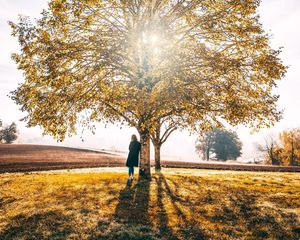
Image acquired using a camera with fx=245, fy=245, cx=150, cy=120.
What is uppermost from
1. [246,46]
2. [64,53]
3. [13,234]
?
[246,46]

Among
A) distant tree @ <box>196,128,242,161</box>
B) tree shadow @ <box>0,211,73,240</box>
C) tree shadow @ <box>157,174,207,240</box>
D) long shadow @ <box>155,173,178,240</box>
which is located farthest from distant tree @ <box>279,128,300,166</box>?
tree shadow @ <box>0,211,73,240</box>

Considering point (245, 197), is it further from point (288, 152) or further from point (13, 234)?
point (288, 152)

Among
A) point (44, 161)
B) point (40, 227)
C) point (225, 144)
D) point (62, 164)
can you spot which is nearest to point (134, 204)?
point (40, 227)

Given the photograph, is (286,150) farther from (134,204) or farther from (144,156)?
(134,204)

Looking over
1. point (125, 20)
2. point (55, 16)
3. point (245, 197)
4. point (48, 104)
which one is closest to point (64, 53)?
point (55, 16)

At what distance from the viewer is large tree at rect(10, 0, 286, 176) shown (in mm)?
10305

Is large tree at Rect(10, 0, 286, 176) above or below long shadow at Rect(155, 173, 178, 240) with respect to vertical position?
above

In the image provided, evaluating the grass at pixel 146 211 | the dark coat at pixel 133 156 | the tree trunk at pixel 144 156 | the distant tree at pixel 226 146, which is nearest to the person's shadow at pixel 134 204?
the grass at pixel 146 211

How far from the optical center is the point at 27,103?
11.1 meters

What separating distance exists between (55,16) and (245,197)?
10613mm

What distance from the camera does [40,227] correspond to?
6547mm

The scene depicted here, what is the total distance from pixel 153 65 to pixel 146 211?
7.68 meters

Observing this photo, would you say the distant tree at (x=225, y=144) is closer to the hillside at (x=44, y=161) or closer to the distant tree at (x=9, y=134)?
the hillside at (x=44, y=161)

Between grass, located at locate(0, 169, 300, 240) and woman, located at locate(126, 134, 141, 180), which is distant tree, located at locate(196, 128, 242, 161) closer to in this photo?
grass, located at locate(0, 169, 300, 240)
